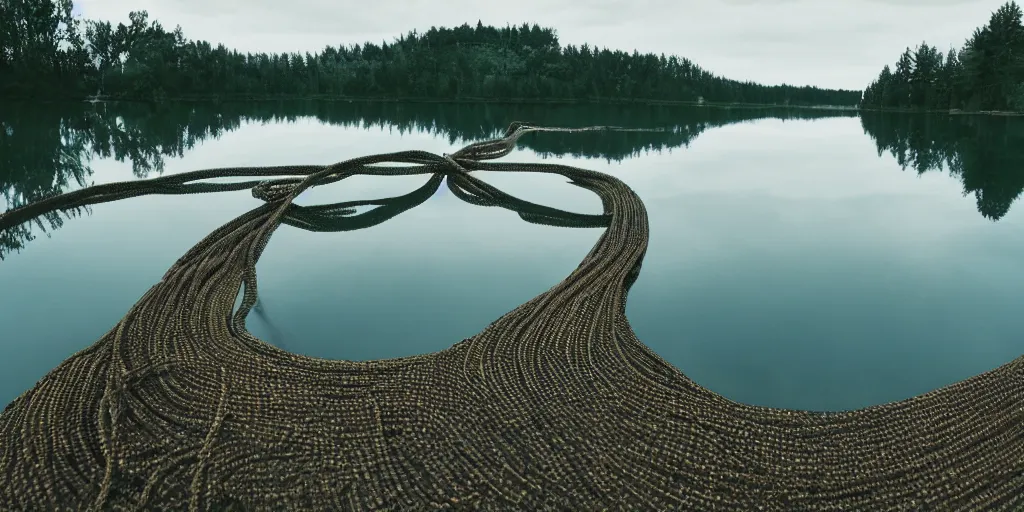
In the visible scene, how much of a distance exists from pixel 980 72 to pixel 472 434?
2696cm

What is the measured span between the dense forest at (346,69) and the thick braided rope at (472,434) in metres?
26.3

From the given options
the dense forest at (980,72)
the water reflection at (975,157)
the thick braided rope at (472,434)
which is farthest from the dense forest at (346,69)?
the thick braided rope at (472,434)

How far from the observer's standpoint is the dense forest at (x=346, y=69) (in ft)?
84.1

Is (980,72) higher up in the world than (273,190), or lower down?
higher up

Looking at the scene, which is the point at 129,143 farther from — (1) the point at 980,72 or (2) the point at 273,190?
(1) the point at 980,72

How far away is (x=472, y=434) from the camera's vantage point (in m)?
1.87

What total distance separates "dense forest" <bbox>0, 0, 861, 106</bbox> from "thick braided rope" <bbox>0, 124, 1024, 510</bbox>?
26.3 metres

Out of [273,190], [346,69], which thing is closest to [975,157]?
[273,190]

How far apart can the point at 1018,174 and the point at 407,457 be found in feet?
24.1

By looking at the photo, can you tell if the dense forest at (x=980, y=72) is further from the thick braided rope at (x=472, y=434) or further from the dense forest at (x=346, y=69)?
the thick braided rope at (x=472, y=434)

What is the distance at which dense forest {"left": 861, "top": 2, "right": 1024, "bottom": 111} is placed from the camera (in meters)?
20.7

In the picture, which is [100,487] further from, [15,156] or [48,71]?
[48,71]

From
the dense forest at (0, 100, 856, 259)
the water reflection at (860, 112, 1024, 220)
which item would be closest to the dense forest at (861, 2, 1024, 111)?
the water reflection at (860, 112, 1024, 220)

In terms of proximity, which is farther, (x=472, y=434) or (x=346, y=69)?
(x=346, y=69)
